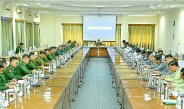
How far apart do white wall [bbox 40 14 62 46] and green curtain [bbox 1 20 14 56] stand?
594cm

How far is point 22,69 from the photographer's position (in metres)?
5.83

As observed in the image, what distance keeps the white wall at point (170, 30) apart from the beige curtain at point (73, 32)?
5.09 metres

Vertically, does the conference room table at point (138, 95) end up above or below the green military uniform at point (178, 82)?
below

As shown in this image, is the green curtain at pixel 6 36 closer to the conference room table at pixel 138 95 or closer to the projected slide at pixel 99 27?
the conference room table at pixel 138 95

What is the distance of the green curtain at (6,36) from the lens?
10086 mm

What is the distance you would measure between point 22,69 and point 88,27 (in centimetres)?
1170

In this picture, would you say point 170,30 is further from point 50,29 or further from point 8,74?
point 8,74

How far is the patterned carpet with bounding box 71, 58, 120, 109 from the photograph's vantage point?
586 centimetres

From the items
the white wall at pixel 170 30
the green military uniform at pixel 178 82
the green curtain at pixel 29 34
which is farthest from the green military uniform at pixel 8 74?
the green curtain at pixel 29 34

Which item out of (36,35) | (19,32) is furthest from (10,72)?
(36,35)

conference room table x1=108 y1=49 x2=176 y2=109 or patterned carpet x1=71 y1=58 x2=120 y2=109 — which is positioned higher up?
conference room table x1=108 y1=49 x2=176 y2=109

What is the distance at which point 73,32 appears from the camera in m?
17.3

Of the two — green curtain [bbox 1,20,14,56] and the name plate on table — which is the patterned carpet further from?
the name plate on table

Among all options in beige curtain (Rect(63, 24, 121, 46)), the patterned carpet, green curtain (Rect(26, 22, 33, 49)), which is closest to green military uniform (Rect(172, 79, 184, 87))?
the patterned carpet
